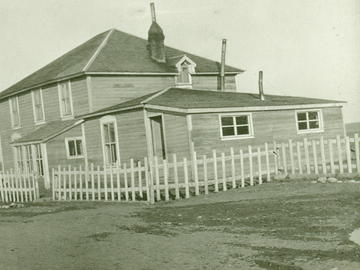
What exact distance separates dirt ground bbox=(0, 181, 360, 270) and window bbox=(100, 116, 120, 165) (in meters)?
11.0

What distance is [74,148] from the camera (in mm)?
26719

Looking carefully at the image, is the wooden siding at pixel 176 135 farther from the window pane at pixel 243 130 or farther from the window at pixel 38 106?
the window at pixel 38 106

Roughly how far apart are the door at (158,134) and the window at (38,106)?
10.6m

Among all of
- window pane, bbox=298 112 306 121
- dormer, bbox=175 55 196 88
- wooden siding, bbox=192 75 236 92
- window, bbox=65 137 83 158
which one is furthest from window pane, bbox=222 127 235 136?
wooden siding, bbox=192 75 236 92

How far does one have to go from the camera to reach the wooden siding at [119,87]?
27.5 metres

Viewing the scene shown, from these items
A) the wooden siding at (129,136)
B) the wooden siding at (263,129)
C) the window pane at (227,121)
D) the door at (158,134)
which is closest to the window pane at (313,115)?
the wooden siding at (263,129)

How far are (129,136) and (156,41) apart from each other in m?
11.0

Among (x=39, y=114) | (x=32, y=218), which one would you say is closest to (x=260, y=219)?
(x=32, y=218)

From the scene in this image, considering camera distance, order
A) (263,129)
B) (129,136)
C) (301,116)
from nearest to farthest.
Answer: (263,129) → (129,136) → (301,116)

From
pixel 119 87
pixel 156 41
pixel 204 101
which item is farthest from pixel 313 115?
pixel 156 41

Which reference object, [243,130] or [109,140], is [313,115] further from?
[109,140]

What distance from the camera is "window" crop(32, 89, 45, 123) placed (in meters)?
30.7

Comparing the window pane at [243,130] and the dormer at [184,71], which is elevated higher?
the dormer at [184,71]

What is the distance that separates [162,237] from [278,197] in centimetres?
491
